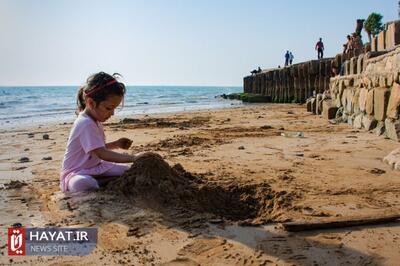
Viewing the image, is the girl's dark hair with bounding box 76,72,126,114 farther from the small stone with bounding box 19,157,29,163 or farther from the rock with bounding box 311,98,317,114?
the rock with bounding box 311,98,317,114

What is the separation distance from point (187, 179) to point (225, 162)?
160cm

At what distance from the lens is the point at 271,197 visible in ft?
11.4

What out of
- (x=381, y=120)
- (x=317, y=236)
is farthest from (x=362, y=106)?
(x=317, y=236)

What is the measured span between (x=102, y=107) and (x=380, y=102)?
5.08 metres

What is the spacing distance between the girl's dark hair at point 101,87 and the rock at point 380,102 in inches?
188

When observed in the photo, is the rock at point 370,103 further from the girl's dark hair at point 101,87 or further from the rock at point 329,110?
the girl's dark hair at point 101,87

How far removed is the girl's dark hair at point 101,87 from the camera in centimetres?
338

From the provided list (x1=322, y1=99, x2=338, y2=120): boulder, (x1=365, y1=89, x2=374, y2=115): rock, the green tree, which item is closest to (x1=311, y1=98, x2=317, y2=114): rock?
(x1=322, y1=99, x2=338, y2=120): boulder

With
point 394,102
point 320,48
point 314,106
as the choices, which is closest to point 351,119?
point 394,102

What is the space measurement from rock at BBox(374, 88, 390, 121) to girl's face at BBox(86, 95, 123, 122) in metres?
4.80

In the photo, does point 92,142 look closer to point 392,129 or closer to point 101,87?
point 101,87

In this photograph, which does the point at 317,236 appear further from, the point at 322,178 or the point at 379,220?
the point at 322,178

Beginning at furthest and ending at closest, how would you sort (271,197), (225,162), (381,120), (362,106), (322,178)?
(362,106)
(381,120)
(225,162)
(322,178)
(271,197)

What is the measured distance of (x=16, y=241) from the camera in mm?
2631
